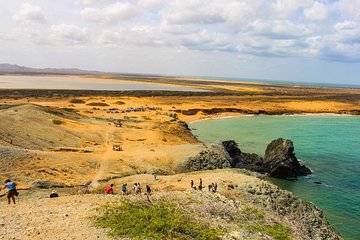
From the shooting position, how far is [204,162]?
4156cm

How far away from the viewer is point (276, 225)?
75.8 feet

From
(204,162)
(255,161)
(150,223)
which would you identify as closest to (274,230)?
(150,223)

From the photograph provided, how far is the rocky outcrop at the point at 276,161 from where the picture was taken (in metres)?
45.4

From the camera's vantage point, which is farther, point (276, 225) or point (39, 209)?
point (276, 225)

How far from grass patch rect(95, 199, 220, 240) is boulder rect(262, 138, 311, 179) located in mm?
26778

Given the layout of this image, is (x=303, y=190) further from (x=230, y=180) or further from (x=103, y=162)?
(x=103, y=162)

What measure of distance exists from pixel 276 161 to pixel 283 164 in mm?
1326

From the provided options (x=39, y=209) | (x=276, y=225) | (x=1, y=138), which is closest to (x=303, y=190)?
(x=276, y=225)

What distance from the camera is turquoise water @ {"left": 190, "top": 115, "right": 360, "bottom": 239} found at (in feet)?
118

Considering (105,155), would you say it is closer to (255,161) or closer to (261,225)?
(255,161)

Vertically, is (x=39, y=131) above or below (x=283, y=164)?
above

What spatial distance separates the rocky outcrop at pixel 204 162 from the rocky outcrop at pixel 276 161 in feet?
15.6

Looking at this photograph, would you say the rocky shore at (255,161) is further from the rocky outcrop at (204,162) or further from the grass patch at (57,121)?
the grass patch at (57,121)

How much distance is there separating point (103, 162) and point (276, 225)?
22.2 m
